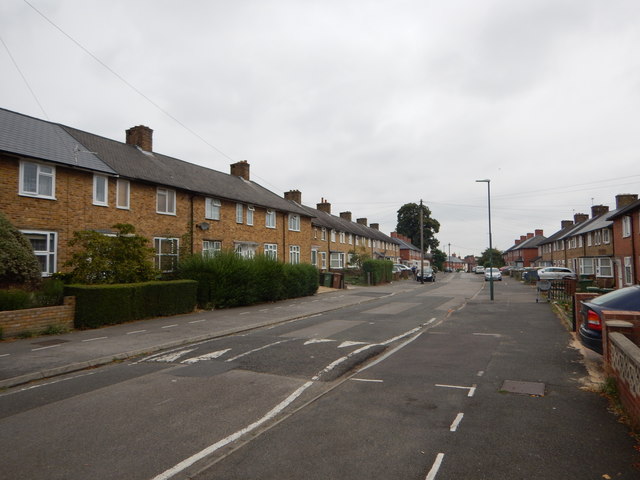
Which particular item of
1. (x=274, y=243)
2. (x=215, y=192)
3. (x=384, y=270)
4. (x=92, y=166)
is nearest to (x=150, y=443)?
(x=92, y=166)

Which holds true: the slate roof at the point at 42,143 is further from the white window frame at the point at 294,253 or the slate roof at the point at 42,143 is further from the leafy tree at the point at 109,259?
the white window frame at the point at 294,253

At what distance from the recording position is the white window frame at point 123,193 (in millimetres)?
19891

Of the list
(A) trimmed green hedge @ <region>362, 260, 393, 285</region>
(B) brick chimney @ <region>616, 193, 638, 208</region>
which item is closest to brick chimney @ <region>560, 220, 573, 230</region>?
(B) brick chimney @ <region>616, 193, 638, 208</region>

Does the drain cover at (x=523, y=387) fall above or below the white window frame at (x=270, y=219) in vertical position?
below

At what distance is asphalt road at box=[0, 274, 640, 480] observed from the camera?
4.27 metres

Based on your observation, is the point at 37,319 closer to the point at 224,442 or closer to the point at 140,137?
the point at 224,442

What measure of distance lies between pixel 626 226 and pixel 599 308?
24.2 meters

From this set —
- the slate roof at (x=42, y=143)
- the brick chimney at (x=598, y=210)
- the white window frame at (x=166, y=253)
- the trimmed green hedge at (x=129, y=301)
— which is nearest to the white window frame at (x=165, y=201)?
the white window frame at (x=166, y=253)

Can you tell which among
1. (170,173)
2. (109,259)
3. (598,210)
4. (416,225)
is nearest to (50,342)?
(109,259)

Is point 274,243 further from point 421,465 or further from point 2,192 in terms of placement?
point 421,465

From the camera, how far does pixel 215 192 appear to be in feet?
85.0

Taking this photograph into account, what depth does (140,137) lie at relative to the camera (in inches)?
1019

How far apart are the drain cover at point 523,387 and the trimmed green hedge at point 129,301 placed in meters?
12.4

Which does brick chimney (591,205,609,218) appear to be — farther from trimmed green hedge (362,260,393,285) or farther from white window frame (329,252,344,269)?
white window frame (329,252,344,269)
